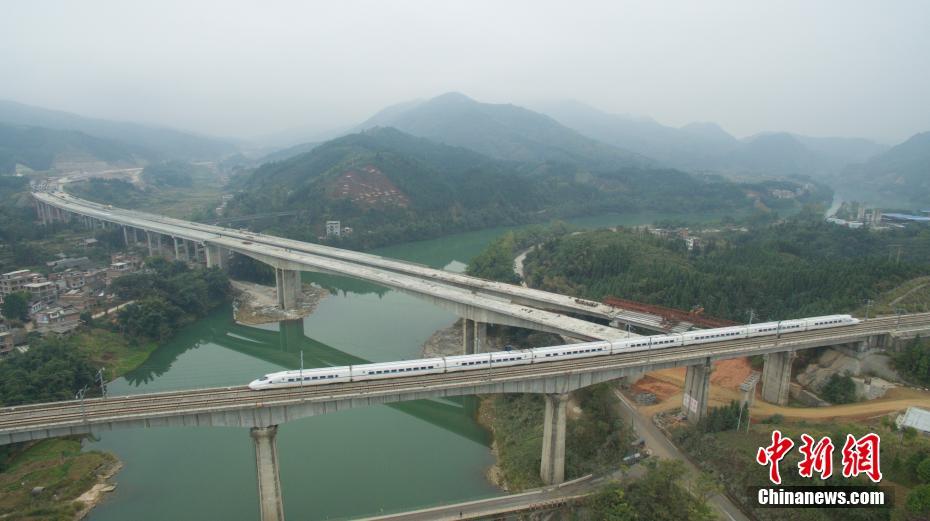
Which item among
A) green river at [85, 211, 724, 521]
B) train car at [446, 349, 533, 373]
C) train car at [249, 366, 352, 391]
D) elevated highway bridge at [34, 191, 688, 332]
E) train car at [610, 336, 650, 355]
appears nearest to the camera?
train car at [249, 366, 352, 391]

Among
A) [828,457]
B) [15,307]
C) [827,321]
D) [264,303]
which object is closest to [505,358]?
[828,457]

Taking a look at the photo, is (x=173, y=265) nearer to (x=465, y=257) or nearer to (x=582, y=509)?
(x=465, y=257)

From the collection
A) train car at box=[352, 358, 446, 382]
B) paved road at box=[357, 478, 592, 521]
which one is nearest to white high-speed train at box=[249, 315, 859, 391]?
train car at box=[352, 358, 446, 382]

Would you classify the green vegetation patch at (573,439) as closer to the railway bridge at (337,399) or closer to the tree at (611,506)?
the railway bridge at (337,399)

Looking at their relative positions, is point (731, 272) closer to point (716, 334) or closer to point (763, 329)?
point (763, 329)

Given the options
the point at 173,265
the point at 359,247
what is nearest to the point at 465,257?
the point at 359,247

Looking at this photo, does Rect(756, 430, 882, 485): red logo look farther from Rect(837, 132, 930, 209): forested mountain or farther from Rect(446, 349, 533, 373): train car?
Rect(837, 132, 930, 209): forested mountain
